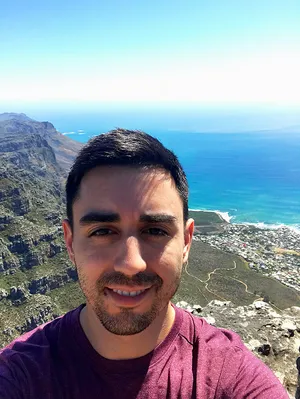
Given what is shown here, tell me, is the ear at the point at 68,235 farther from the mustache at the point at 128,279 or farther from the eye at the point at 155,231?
the eye at the point at 155,231

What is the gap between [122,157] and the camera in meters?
3.05

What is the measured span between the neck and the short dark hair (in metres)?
0.97

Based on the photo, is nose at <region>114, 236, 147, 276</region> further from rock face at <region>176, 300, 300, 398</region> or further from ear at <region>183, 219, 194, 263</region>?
rock face at <region>176, 300, 300, 398</region>

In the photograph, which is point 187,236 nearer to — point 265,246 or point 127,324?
point 127,324

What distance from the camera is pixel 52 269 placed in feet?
177

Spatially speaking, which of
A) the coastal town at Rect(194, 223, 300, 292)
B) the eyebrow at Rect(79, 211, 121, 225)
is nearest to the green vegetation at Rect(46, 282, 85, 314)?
the coastal town at Rect(194, 223, 300, 292)

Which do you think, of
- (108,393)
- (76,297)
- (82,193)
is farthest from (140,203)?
(76,297)

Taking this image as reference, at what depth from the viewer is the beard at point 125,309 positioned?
8.68 ft

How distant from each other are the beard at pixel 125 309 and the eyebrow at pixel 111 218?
441mm

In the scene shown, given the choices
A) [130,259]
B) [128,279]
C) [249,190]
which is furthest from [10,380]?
[249,190]

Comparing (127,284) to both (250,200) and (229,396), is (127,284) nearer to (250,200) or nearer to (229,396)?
(229,396)

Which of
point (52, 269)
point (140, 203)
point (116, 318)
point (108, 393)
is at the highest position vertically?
point (140, 203)

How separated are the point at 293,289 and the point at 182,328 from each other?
66192 millimetres

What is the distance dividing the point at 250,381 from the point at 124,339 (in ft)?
3.53
